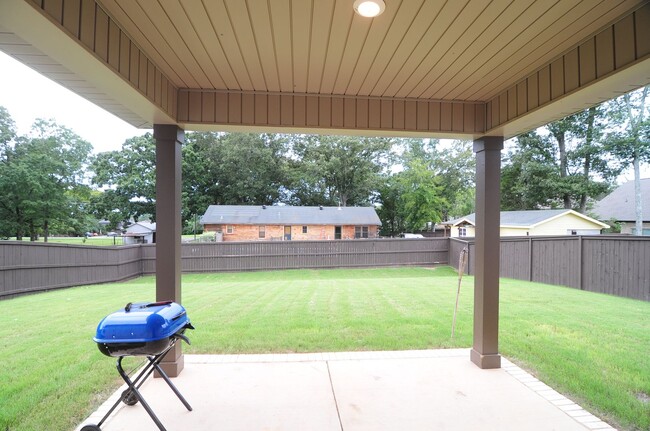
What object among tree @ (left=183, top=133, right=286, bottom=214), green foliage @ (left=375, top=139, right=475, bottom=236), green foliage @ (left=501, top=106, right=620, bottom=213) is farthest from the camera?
green foliage @ (left=375, top=139, right=475, bottom=236)

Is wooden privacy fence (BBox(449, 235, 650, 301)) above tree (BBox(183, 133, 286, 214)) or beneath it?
beneath

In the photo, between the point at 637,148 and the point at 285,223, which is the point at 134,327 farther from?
the point at 637,148

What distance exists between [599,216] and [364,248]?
15.7 m

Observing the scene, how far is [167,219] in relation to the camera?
3.10 m

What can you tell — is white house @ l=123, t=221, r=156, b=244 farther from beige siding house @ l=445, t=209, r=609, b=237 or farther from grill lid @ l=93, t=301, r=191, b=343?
grill lid @ l=93, t=301, r=191, b=343

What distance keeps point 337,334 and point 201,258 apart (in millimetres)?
9240

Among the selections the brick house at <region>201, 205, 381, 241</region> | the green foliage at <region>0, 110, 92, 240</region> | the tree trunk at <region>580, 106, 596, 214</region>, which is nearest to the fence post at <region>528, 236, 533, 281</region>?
the tree trunk at <region>580, 106, 596, 214</region>

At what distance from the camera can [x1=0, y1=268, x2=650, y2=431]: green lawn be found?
2.74m

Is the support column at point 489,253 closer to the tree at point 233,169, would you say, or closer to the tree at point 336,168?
the tree at point 336,168

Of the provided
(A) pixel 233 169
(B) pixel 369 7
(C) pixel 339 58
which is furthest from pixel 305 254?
(A) pixel 233 169

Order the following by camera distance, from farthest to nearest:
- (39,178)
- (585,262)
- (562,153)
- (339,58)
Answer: (562,153) < (39,178) < (585,262) < (339,58)

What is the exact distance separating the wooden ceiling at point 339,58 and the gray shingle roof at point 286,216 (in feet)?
59.9

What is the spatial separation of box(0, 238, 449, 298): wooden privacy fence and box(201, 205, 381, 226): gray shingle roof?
817 cm

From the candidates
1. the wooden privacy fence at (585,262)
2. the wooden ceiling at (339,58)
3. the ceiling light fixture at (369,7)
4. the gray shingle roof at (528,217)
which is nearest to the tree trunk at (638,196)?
the gray shingle roof at (528,217)
